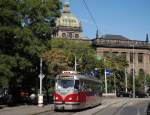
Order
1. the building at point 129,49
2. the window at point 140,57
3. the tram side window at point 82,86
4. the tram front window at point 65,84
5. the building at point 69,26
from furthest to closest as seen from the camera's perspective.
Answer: the window at point 140,57 → the building at point 69,26 → the building at point 129,49 → the tram side window at point 82,86 → the tram front window at point 65,84

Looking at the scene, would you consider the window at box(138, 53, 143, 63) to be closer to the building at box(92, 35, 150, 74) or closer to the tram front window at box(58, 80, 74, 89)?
the building at box(92, 35, 150, 74)

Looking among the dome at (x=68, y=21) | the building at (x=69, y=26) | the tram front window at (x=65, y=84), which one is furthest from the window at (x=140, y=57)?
the tram front window at (x=65, y=84)

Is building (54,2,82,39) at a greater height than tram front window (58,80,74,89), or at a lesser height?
greater

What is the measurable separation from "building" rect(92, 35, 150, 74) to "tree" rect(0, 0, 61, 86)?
100 metres

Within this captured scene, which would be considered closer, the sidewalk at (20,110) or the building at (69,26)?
the sidewalk at (20,110)

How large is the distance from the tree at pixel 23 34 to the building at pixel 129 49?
100m

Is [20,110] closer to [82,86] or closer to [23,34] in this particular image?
[82,86]

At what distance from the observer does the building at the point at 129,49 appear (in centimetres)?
15262

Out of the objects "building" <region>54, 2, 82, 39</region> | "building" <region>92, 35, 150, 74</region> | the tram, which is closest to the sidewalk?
the tram

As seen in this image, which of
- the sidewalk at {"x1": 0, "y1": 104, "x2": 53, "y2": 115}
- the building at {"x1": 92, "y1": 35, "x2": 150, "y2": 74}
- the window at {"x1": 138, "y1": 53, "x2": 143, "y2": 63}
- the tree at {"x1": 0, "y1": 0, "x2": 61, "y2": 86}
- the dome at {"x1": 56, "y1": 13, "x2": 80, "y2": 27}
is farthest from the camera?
the dome at {"x1": 56, "y1": 13, "x2": 80, "y2": 27}

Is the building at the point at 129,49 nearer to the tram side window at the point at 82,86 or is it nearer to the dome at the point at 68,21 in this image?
the dome at the point at 68,21

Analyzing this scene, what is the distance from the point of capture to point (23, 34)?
45938mm

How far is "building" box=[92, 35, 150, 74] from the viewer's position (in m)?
153

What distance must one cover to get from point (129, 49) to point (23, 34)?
375ft
